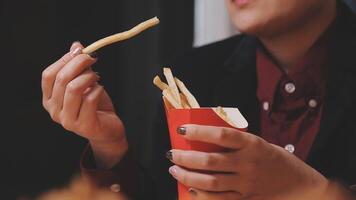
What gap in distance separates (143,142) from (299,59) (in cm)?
46

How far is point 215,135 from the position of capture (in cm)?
47

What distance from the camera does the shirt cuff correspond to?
0.71 metres

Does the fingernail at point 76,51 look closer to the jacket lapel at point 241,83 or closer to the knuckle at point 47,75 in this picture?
the knuckle at point 47,75

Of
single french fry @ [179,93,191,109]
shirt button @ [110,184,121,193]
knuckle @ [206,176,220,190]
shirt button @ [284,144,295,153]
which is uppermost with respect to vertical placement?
single french fry @ [179,93,191,109]

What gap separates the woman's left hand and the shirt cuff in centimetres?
22

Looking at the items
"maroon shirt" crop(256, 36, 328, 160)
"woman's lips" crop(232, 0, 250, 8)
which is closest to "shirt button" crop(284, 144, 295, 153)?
"maroon shirt" crop(256, 36, 328, 160)

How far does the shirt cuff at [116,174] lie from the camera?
709 millimetres

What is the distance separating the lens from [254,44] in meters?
0.95

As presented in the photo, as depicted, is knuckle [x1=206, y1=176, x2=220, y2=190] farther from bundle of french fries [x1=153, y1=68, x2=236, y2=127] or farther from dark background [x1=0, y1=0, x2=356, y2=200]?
dark background [x1=0, y1=0, x2=356, y2=200]

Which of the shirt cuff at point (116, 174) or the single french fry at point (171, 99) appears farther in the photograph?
the shirt cuff at point (116, 174)

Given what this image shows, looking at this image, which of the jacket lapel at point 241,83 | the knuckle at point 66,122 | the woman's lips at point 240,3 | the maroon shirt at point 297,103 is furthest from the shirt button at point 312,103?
the knuckle at point 66,122

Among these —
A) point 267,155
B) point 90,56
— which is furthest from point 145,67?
point 267,155

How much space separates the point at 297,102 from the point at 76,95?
0.41 metres

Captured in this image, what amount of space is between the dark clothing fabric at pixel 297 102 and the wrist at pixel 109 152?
0.87 ft
